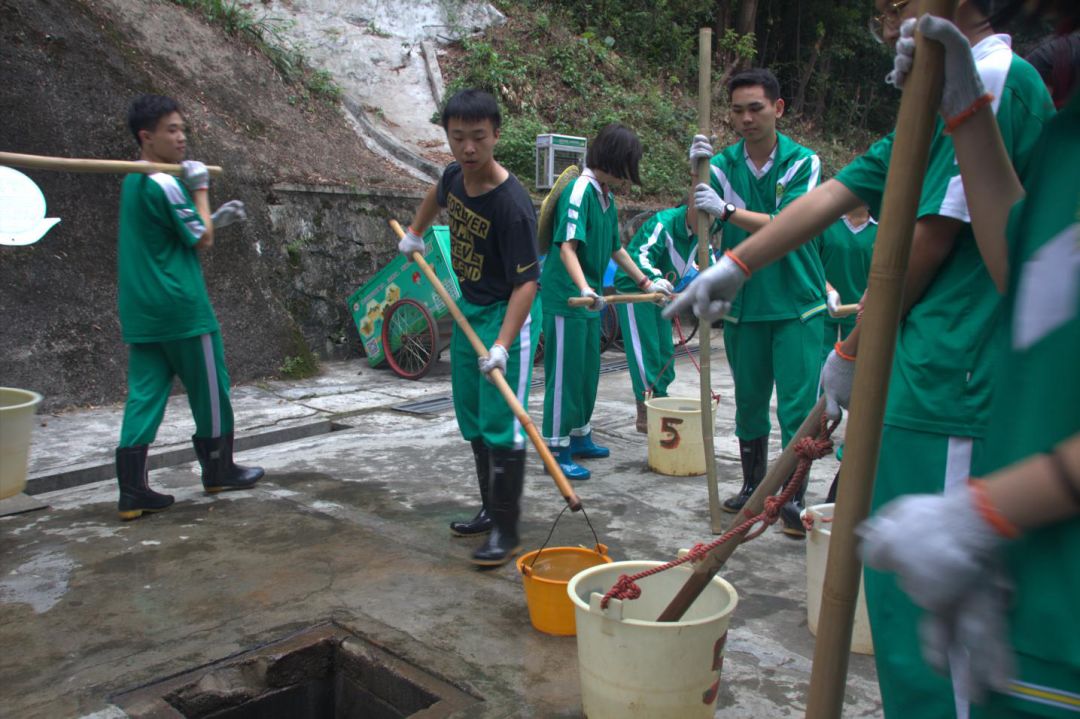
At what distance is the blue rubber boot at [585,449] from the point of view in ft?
17.8

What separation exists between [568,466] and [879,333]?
3651 mm

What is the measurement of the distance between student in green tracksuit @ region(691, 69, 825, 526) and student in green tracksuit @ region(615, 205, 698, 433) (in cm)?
178

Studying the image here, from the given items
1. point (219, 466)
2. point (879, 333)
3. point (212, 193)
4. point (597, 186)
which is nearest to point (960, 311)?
point (879, 333)

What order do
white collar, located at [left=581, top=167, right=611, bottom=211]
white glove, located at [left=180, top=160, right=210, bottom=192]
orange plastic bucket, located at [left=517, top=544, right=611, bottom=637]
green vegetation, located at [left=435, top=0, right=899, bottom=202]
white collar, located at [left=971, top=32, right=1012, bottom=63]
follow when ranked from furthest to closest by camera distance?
1. green vegetation, located at [left=435, top=0, right=899, bottom=202]
2. white collar, located at [left=581, top=167, right=611, bottom=211]
3. white glove, located at [left=180, top=160, right=210, bottom=192]
4. orange plastic bucket, located at [left=517, top=544, right=611, bottom=637]
5. white collar, located at [left=971, top=32, right=1012, bottom=63]

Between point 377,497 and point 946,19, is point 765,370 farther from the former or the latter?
point 946,19

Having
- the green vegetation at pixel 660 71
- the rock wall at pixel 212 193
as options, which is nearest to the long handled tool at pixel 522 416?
the rock wall at pixel 212 193

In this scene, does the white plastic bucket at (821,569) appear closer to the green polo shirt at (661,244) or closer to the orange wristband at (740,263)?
the orange wristband at (740,263)

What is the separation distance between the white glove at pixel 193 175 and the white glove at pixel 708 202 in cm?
242

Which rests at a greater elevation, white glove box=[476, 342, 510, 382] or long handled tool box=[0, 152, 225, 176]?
long handled tool box=[0, 152, 225, 176]

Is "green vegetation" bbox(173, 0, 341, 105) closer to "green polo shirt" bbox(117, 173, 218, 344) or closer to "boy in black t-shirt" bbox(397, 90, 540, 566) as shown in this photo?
"green polo shirt" bbox(117, 173, 218, 344)

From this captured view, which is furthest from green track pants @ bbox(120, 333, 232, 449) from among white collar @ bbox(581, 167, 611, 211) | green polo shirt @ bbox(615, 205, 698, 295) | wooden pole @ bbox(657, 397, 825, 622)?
wooden pole @ bbox(657, 397, 825, 622)

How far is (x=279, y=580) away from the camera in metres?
3.50

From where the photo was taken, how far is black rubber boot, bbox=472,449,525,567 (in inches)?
146

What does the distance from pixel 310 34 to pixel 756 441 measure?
11.3 meters
